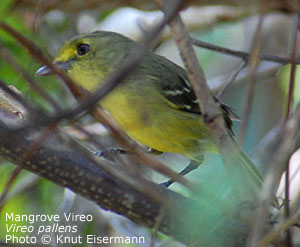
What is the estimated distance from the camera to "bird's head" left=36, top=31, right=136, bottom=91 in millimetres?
3689

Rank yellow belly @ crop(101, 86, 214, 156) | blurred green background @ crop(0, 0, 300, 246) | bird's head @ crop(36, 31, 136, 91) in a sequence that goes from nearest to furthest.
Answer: yellow belly @ crop(101, 86, 214, 156) < bird's head @ crop(36, 31, 136, 91) < blurred green background @ crop(0, 0, 300, 246)

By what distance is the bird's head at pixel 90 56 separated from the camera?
3.69 meters

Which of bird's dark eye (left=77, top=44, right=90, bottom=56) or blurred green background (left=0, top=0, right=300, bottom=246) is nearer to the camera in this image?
bird's dark eye (left=77, top=44, right=90, bottom=56)

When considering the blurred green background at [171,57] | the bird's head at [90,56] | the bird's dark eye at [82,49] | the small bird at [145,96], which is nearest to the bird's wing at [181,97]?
the small bird at [145,96]

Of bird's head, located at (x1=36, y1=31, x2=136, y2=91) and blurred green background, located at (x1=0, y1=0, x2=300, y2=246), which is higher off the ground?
blurred green background, located at (x1=0, y1=0, x2=300, y2=246)

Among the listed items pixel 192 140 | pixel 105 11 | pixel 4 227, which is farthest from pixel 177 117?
pixel 105 11

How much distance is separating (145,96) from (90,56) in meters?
0.44

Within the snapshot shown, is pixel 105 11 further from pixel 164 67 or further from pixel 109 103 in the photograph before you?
pixel 109 103

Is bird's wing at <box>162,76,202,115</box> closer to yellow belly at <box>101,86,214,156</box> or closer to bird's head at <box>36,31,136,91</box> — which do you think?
yellow belly at <box>101,86,214,156</box>

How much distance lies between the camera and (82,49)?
3820 millimetres

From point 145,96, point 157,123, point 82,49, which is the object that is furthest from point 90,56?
point 157,123

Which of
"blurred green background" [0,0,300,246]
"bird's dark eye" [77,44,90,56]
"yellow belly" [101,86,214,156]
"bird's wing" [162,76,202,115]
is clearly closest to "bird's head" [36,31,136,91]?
"bird's dark eye" [77,44,90,56]

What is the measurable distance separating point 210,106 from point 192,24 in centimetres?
362

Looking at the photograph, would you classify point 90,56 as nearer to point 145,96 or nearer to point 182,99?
point 145,96
